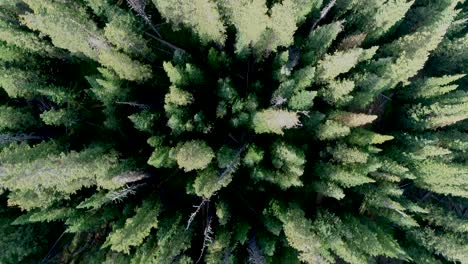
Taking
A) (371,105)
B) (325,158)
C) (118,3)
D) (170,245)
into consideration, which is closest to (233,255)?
(170,245)

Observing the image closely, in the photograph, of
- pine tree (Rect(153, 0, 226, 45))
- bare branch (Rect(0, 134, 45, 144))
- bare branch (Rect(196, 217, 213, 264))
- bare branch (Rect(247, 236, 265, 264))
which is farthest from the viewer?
bare branch (Rect(0, 134, 45, 144))

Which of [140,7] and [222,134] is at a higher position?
[140,7]

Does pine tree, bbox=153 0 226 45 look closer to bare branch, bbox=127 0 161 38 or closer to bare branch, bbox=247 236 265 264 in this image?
bare branch, bbox=127 0 161 38

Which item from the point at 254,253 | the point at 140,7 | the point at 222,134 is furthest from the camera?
the point at 222,134

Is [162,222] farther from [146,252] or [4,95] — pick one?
[4,95]

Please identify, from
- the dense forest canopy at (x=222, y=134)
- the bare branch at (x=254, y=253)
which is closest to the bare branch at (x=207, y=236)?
the dense forest canopy at (x=222, y=134)

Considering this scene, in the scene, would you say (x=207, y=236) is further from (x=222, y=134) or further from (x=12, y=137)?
(x=12, y=137)

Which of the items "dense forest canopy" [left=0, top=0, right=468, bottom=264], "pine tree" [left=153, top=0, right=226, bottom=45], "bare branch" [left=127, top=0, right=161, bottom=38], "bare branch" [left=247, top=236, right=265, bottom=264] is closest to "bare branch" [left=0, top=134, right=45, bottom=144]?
"dense forest canopy" [left=0, top=0, right=468, bottom=264]

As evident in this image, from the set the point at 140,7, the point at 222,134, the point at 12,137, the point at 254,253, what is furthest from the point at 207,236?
the point at 140,7
